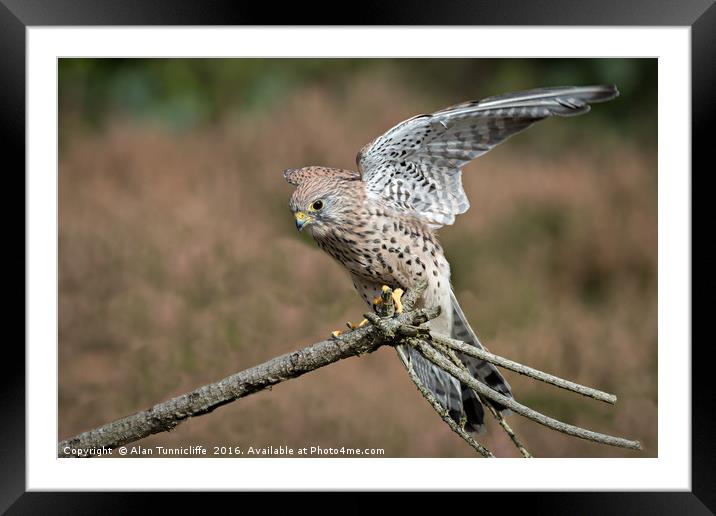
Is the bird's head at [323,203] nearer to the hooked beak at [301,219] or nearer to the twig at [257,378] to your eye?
the hooked beak at [301,219]

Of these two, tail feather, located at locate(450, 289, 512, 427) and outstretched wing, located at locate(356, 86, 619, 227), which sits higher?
outstretched wing, located at locate(356, 86, 619, 227)

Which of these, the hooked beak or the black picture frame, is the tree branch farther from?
the hooked beak

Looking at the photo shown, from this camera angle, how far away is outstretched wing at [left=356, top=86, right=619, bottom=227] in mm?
2053

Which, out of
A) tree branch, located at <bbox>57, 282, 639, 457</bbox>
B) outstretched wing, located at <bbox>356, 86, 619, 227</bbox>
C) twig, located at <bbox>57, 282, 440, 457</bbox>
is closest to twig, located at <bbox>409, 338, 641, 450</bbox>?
tree branch, located at <bbox>57, 282, 639, 457</bbox>

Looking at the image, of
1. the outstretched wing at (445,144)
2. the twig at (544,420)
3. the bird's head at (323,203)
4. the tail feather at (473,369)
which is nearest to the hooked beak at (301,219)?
the bird's head at (323,203)

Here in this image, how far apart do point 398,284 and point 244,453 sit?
2.71 ft
